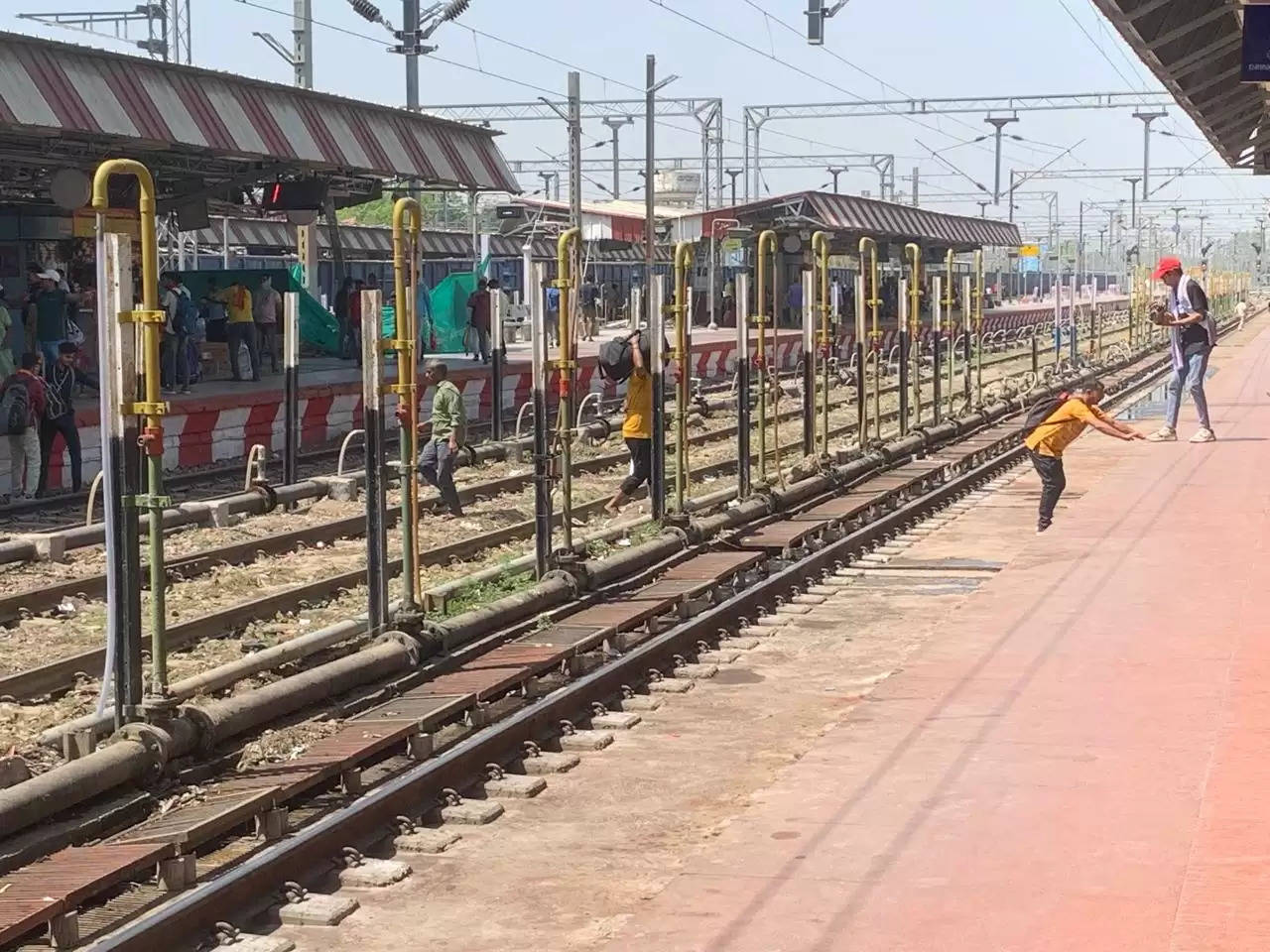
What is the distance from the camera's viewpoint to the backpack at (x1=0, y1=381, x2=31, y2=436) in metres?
16.5

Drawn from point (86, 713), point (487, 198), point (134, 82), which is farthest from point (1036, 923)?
point (487, 198)

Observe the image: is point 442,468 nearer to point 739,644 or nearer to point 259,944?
point 739,644

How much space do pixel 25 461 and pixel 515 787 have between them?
431 inches

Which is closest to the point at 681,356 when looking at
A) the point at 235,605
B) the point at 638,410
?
the point at 638,410

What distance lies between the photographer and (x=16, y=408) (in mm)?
16594

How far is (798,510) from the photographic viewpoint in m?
16.4

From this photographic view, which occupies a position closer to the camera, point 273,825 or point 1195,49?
point 273,825

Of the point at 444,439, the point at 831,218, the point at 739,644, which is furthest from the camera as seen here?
the point at 831,218

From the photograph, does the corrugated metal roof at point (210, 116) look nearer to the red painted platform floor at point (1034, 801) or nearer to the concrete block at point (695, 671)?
the concrete block at point (695, 671)

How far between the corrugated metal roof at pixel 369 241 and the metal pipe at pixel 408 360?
23294 mm

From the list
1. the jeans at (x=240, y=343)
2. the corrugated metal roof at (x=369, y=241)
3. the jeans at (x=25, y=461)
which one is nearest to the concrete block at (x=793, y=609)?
the jeans at (x=25, y=461)

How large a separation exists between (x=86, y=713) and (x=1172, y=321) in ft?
42.3

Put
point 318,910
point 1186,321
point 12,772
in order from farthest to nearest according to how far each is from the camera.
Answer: point 1186,321, point 12,772, point 318,910

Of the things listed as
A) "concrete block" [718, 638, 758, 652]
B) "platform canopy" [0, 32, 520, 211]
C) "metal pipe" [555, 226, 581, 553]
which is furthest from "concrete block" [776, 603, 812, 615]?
"platform canopy" [0, 32, 520, 211]
